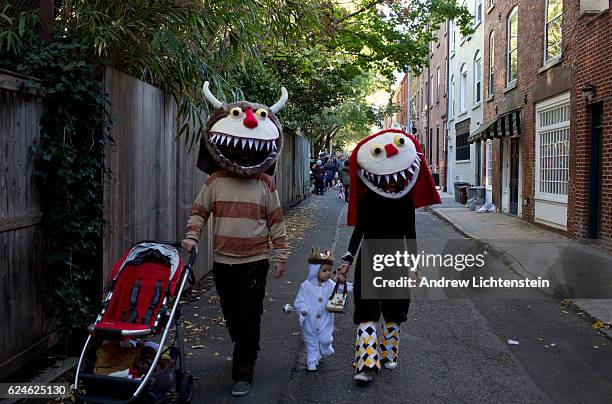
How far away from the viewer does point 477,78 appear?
2331 centimetres

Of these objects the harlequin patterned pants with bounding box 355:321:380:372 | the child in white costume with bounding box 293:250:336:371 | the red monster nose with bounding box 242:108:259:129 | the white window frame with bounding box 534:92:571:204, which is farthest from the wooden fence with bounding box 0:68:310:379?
the white window frame with bounding box 534:92:571:204

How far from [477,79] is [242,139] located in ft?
67.8

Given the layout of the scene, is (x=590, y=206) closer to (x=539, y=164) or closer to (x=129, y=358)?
(x=539, y=164)

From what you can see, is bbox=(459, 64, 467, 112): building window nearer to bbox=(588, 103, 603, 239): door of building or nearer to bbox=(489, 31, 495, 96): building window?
bbox=(489, 31, 495, 96): building window

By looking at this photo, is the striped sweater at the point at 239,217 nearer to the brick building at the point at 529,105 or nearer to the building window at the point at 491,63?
the brick building at the point at 529,105

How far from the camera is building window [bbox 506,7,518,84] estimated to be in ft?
57.0

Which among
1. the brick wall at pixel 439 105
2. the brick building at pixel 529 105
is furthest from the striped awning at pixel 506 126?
the brick wall at pixel 439 105

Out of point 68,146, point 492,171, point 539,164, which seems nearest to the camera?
point 68,146

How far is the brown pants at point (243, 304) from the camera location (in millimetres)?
4441

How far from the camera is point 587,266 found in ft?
30.2

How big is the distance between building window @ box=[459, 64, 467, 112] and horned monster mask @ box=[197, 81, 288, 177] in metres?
22.4

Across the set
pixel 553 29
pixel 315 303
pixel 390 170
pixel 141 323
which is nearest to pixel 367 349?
pixel 315 303

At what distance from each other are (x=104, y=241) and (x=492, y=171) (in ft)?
55.6

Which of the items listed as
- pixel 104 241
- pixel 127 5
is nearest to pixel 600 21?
pixel 127 5
